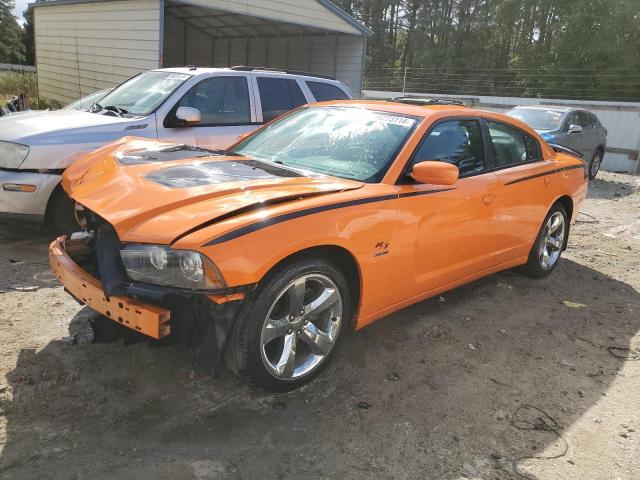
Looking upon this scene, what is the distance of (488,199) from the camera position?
4.00m

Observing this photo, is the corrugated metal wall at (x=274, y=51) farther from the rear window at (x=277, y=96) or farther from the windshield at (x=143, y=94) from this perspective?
the windshield at (x=143, y=94)

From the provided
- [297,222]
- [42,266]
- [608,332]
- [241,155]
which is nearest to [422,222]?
[297,222]

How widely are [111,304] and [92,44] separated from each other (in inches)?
535

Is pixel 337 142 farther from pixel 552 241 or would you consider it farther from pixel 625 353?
pixel 552 241

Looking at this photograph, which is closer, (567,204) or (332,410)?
(332,410)

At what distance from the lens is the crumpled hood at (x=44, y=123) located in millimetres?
4758

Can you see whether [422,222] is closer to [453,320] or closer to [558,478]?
[453,320]

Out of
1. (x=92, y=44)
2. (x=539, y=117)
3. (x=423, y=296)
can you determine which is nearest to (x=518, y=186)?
(x=423, y=296)

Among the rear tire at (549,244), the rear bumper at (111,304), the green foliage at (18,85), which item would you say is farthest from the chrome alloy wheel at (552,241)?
the green foliage at (18,85)

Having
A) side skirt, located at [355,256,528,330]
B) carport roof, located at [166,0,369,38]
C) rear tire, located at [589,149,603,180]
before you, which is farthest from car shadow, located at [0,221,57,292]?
rear tire, located at [589,149,603,180]

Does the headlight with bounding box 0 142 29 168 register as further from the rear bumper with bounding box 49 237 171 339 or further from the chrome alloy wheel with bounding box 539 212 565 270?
the chrome alloy wheel with bounding box 539 212 565 270

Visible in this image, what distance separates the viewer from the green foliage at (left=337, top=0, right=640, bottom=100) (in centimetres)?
2758

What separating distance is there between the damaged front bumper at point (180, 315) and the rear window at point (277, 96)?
4.27 meters

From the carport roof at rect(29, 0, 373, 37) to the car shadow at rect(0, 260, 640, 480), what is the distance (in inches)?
386
